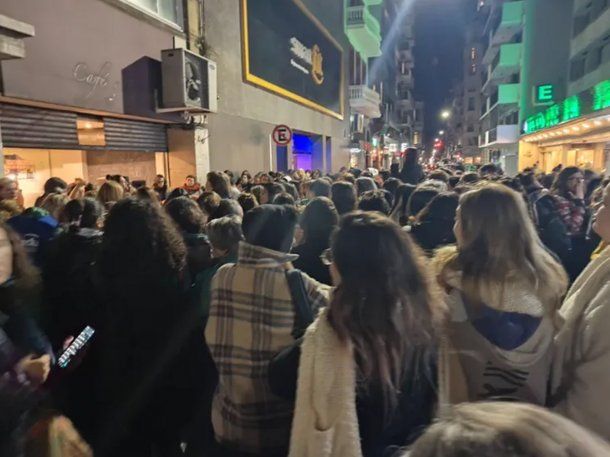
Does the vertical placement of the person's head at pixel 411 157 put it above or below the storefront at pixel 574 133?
below

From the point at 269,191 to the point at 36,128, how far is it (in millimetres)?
4309

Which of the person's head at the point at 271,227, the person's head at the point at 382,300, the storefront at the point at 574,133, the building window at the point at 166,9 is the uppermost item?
the building window at the point at 166,9

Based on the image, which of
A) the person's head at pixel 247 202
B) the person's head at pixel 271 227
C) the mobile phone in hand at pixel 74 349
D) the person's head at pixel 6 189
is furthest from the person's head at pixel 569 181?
the person's head at pixel 6 189

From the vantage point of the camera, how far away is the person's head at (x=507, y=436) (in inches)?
31.1

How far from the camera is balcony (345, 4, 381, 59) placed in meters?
29.9

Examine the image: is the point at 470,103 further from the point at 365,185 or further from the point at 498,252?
the point at 498,252

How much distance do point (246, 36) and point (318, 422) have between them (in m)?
15.1

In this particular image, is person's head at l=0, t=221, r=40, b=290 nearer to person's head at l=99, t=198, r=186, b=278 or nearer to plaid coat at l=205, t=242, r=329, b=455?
person's head at l=99, t=198, r=186, b=278

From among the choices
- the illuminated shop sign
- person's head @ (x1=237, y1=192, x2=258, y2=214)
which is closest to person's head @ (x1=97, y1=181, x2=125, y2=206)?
person's head @ (x1=237, y1=192, x2=258, y2=214)

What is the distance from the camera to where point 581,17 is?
26.4 meters

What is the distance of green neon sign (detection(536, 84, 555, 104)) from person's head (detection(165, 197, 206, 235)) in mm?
30621

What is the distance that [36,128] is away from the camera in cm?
785

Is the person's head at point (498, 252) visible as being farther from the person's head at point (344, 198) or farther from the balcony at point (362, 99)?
the balcony at point (362, 99)

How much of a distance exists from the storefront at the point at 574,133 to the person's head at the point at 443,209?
6142mm
